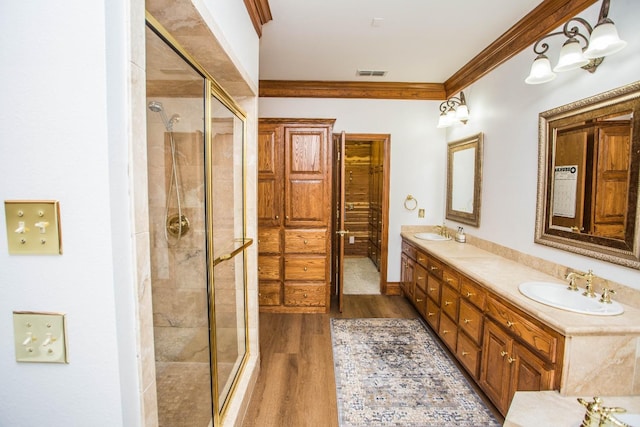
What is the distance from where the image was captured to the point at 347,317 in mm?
3410

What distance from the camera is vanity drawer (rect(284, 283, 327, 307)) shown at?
349 centimetres

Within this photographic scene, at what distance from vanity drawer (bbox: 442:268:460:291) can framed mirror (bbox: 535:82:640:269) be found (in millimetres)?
650

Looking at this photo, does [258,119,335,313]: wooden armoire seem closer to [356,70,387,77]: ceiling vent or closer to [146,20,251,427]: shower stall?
[356,70,387,77]: ceiling vent

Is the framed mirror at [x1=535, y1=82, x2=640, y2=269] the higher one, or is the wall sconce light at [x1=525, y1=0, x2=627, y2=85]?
the wall sconce light at [x1=525, y1=0, x2=627, y2=85]

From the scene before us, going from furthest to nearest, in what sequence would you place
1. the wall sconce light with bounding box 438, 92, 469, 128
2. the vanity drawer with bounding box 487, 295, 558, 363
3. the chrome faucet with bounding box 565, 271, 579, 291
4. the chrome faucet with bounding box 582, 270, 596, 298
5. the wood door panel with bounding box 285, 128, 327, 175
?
the wood door panel with bounding box 285, 128, 327, 175
the wall sconce light with bounding box 438, 92, 469, 128
the chrome faucet with bounding box 565, 271, 579, 291
the chrome faucet with bounding box 582, 270, 596, 298
the vanity drawer with bounding box 487, 295, 558, 363

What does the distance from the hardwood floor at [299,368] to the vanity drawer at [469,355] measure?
40.0 inches

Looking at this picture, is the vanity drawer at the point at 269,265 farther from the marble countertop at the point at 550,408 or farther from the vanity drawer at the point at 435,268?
the marble countertop at the point at 550,408

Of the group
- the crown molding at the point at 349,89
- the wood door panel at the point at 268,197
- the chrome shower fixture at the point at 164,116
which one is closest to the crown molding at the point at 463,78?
the crown molding at the point at 349,89

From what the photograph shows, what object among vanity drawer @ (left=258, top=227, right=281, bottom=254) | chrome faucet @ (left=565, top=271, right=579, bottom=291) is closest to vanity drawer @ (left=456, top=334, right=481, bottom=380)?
A: chrome faucet @ (left=565, top=271, right=579, bottom=291)

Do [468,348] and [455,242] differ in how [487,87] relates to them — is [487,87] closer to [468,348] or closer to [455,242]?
[455,242]

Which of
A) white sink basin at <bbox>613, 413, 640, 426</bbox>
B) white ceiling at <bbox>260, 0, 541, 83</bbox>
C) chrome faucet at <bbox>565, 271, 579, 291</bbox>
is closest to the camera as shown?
white sink basin at <bbox>613, 413, 640, 426</bbox>

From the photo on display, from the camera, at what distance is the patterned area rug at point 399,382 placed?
194cm

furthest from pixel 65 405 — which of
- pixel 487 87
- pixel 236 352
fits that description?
pixel 487 87

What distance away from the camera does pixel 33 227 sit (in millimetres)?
670
